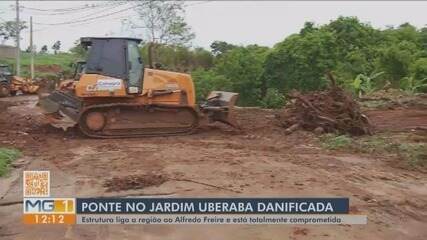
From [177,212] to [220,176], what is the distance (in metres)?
2.45

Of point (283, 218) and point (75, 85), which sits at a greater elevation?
point (75, 85)

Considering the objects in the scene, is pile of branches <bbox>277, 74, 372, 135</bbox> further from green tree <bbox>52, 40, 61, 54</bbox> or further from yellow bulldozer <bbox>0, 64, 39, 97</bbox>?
green tree <bbox>52, 40, 61, 54</bbox>

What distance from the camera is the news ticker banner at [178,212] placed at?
6.10m

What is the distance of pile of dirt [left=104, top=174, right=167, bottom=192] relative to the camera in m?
7.84

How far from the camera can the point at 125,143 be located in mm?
12266

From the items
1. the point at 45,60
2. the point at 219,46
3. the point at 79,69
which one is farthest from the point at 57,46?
the point at 79,69

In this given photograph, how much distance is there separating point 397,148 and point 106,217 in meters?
6.80

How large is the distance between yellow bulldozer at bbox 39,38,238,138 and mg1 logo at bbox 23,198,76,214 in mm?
6913

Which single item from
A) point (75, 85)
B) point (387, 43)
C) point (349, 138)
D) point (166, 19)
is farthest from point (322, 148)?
point (166, 19)

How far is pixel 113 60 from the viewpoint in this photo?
43.1ft

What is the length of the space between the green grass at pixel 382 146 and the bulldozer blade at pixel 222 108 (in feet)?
7.48

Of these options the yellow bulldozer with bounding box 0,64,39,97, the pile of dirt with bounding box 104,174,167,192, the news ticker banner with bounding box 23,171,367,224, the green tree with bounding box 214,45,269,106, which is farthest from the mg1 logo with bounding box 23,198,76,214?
the yellow bulldozer with bounding box 0,64,39,97

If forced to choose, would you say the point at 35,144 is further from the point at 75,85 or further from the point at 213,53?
the point at 213,53

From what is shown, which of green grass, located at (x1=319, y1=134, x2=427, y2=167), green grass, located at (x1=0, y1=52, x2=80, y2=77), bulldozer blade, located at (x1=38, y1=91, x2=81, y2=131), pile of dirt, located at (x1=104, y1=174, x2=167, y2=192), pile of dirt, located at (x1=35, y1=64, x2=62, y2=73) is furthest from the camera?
pile of dirt, located at (x1=35, y1=64, x2=62, y2=73)
